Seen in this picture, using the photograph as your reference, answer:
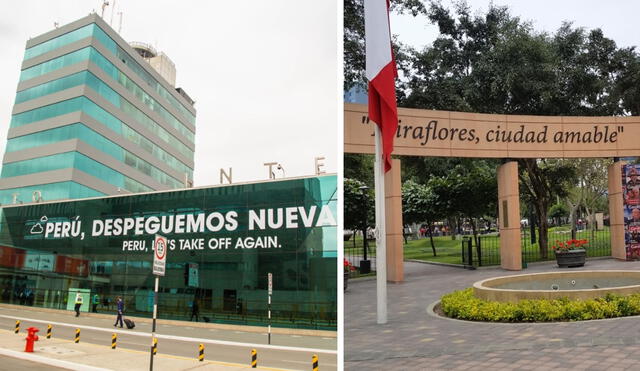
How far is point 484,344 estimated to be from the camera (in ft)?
23.7

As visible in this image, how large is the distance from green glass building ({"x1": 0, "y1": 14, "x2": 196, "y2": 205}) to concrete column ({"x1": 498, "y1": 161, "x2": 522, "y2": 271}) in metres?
31.8

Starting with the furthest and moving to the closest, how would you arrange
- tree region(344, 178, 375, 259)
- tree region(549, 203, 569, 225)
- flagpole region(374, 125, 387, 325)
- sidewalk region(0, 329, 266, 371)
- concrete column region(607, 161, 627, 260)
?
tree region(549, 203, 569, 225), tree region(344, 178, 375, 259), concrete column region(607, 161, 627, 260), sidewalk region(0, 329, 266, 371), flagpole region(374, 125, 387, 325)

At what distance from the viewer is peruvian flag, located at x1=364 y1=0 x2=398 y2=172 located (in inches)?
344

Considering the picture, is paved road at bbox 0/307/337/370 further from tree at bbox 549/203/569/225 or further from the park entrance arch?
tree at bbox 549/203/569/225

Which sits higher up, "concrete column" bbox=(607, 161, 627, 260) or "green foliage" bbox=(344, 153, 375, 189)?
"green foliage" bbox=(344, 153, 375, 189)

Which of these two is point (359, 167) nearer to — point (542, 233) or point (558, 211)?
point (542, 233)

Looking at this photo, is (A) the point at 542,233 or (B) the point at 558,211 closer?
(A) the point at 542,233

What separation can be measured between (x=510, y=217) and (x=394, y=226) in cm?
410

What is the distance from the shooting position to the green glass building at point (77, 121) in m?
39.9

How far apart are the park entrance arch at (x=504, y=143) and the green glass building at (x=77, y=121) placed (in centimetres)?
3044

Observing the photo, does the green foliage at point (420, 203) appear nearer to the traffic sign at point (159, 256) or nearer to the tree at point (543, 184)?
the tree at point (543, 184)

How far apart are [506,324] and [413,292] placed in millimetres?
4740

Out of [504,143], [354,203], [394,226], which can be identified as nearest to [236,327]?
[354,203]

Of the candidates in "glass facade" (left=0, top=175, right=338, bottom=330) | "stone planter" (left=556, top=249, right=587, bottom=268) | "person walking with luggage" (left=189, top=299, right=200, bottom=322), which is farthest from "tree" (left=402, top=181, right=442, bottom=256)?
"person walking with luggage" (left=189, top=299, right=200, bottom=322)
